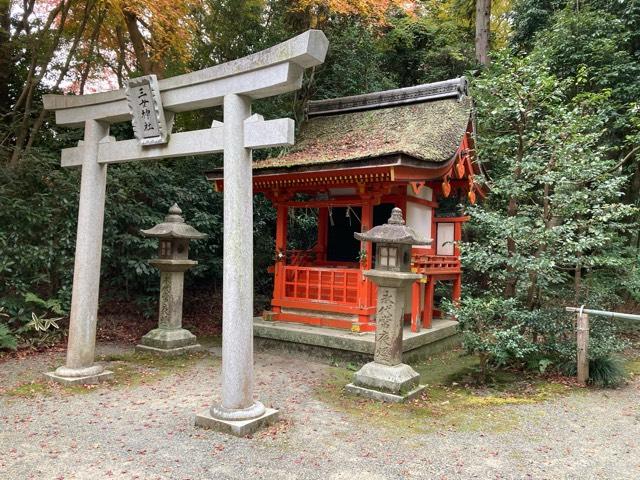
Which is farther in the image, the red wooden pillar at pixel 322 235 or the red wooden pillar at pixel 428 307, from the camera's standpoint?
the red wooden pillar at pixel 322 235

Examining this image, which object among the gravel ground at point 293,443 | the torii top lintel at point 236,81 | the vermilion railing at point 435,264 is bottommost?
the gravel ground at point 293,443

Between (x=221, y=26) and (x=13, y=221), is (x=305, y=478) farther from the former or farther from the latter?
(x=221, y=26)

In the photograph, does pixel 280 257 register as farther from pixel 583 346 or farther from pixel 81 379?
pixel 583 346

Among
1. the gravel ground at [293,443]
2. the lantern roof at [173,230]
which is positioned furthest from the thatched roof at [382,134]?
the gravel ground at [293,443]

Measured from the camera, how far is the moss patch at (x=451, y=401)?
5.17 m

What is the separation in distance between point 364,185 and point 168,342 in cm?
437

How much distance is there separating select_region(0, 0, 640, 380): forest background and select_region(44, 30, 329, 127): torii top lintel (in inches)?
132

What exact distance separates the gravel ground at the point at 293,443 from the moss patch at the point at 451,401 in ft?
0.42

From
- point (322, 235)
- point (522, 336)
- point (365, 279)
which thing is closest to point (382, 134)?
point (322, 235)

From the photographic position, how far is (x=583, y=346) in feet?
21.7

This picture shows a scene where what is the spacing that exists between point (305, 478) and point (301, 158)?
630 cm

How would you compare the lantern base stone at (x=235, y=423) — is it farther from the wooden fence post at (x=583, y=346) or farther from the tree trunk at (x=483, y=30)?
the tree trunk at (x=483, y=30)

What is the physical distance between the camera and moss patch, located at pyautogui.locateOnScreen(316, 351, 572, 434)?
17.0ft

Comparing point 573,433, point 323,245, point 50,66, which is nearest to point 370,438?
point 573,433
